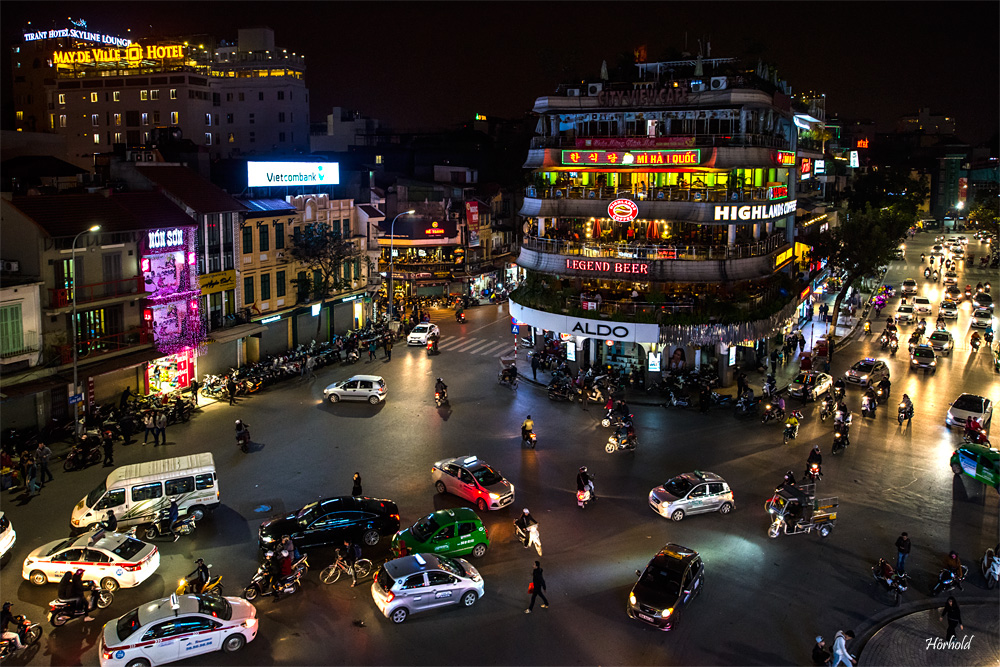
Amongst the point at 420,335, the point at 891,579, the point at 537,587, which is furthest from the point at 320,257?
the point at 891,579

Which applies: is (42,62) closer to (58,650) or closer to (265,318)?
(265,318)

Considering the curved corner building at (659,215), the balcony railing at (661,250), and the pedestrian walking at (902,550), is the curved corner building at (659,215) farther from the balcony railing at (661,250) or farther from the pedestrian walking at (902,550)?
the pedestrian walking at (902,550)

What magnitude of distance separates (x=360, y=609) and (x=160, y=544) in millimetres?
7820

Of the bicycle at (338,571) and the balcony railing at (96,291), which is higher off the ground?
the balcony railing at (96,291)

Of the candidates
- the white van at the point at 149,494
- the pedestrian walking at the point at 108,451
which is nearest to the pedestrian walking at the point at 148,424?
the pedestrian walking at the point at 108,451

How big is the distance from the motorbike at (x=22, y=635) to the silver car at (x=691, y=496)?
1852 centimetres

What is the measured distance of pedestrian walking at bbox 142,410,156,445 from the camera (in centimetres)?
3297

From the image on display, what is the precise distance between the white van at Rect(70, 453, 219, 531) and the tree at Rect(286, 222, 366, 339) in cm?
2488

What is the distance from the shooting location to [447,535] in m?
23.2

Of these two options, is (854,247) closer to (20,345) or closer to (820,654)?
(820,654)

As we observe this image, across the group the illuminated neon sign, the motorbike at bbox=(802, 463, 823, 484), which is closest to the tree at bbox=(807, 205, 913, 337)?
the illuminated neon sign

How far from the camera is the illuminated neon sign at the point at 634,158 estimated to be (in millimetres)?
43763

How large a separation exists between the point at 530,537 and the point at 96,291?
77.1 feet

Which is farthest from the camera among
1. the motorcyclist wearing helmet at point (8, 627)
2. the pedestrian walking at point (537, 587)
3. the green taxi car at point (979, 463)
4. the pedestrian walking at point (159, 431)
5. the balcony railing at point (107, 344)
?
the pedestrian walking at point (159, 431)
